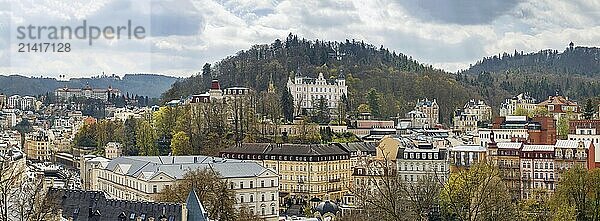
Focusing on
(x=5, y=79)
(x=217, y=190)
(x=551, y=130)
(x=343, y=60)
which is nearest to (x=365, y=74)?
(x=343, y=60)

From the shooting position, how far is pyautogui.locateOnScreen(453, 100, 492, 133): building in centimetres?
9394

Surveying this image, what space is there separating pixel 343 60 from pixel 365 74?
983 centimetres

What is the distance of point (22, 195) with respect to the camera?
3334cm

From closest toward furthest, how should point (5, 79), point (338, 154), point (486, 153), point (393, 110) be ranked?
1. point (486, 153)
2. point (338, 154)
3. point (393, 110)
4. point (5, 79)

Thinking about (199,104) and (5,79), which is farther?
(5,79)

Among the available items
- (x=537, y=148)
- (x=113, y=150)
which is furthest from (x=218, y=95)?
(x=537, y=148)

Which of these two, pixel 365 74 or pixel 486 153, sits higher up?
pixel 365 74

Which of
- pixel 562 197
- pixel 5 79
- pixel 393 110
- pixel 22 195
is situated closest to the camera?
pixel 22 195

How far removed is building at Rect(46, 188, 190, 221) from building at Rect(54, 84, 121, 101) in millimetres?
123074

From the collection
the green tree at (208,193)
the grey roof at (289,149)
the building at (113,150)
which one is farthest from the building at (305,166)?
the building at (113,150)

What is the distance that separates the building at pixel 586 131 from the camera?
Result: 58.8m

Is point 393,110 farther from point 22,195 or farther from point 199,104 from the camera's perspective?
point 22,195

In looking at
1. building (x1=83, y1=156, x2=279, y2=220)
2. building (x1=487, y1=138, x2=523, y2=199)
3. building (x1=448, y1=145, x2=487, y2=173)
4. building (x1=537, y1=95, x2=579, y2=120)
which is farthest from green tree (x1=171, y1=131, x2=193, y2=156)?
building (x1=537, y1=95, x2=579, y2=120)

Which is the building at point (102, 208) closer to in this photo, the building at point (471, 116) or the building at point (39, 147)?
the building at point (471, 116)
